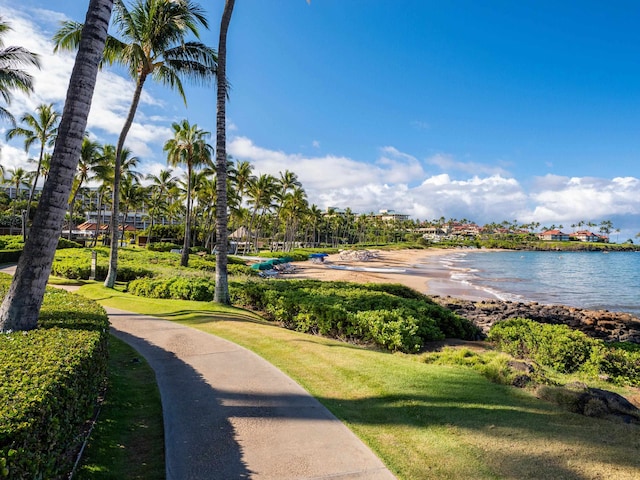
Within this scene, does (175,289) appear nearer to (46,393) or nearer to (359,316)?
(359,316)

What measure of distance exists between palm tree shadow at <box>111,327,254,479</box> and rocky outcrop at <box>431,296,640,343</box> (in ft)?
43.7

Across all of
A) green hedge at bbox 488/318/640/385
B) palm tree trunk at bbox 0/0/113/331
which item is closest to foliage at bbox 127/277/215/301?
palm tree trunk at bbox 0/0/113/331

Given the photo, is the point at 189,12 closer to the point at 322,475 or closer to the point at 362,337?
the point at 362,337

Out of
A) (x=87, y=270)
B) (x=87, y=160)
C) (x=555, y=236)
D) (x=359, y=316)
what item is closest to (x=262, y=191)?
(x=87, y=160)

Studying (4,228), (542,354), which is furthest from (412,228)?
(542,354)

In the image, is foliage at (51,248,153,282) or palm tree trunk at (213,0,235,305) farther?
foliage at (51,248,153,282)

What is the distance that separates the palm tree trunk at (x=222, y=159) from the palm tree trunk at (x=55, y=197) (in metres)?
7.41

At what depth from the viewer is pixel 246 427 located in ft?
15.8

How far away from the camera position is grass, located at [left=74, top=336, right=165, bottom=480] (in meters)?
3.95

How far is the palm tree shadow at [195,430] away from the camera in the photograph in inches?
154

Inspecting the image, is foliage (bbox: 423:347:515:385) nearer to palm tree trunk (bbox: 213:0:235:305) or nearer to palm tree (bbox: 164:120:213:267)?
palm tree trunk (bbox: 213:0:235:305)

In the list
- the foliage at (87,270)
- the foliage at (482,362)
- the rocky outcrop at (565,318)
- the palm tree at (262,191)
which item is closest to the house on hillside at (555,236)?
the palm tree at (262,191)

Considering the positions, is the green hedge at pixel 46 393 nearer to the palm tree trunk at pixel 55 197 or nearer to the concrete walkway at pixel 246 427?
the palm tree trunk at pixel 55 197

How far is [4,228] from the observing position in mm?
71250
